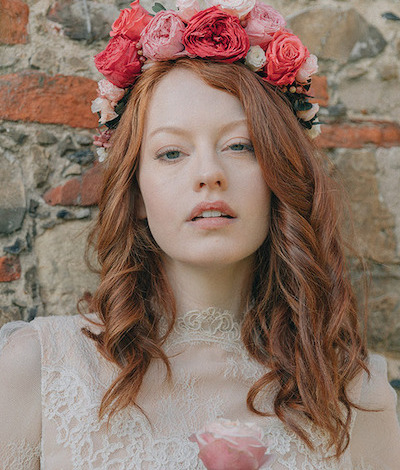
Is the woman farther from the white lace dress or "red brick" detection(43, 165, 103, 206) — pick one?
"red brick" detection(43, 165, 103, 206)

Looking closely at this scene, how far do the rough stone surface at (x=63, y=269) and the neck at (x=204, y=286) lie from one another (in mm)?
348

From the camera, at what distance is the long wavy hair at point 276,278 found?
1.70 meters

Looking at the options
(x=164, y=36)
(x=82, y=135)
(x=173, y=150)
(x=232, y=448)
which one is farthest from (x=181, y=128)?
(x=232, y=448)

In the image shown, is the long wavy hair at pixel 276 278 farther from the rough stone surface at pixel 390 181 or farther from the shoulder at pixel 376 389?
the rough stone surface at pixel 390 181

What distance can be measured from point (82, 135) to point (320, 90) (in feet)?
3.12

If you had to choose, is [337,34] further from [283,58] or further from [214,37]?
[214,37]

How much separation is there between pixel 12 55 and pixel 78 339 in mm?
973

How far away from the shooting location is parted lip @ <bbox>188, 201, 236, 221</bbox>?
63.5 inches

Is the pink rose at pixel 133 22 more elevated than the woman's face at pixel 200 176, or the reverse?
the pink rose at pixel 133 22

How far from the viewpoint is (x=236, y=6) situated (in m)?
1.74

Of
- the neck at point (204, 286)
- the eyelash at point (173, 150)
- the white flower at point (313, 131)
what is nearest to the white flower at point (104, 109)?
the eyelash at point (173, 150)

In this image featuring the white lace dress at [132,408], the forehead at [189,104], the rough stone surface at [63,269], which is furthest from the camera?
the rough stone surface at [63,269]

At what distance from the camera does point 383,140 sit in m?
2.36

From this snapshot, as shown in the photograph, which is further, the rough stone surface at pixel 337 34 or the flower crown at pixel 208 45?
the rough stone surface at pixel 337 34
